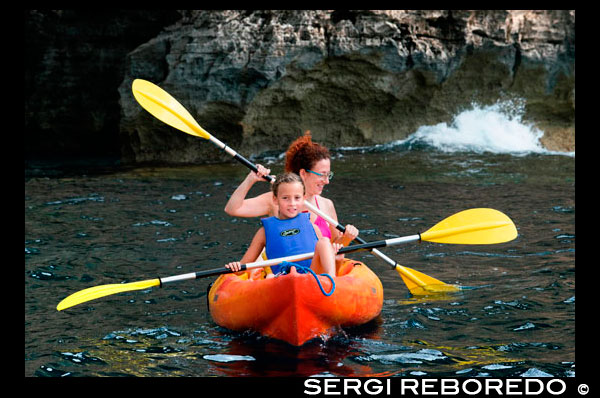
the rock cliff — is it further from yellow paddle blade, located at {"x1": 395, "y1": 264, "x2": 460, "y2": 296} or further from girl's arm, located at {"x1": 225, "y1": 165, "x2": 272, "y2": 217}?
girl's arm, located at {"x1": 225, "y1": 165, "x2": 272, "y2": 217}

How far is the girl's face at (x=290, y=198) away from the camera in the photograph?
4.09 meters

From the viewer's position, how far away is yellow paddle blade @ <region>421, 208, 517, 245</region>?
4.79 m

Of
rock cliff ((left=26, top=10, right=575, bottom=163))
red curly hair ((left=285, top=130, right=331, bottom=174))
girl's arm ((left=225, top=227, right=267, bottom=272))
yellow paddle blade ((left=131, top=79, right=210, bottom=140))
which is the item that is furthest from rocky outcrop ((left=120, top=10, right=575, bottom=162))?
girl's arm ((left=225, top=227, right=267, bottom=272))

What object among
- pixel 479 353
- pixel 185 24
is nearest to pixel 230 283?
pixel 479 353

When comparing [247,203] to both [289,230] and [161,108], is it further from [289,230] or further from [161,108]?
[161,108]

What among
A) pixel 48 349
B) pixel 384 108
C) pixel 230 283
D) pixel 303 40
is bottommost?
pixel 48 349

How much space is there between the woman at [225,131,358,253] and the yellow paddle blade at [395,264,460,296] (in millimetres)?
636

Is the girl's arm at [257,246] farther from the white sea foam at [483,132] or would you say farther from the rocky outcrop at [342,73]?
the white sea foam at [483,132]

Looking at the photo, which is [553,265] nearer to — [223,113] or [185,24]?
[223,113]

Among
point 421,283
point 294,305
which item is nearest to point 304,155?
point 421,283

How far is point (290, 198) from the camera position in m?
4.10

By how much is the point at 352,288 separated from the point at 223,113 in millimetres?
7266
